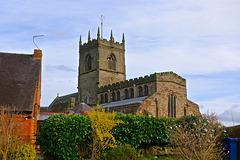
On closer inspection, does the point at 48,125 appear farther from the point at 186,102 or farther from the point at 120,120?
the point at 186,102

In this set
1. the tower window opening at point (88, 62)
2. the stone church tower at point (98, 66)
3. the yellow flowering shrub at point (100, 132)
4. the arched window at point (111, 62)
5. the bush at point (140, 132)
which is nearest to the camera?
the yellow flowering shrub at point (100, 132)

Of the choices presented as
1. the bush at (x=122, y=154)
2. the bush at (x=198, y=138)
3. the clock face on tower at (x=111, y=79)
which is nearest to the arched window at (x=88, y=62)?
the clock face on tower at (x=111, y=79)

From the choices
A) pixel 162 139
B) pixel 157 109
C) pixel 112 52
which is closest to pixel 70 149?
pixel 162 139

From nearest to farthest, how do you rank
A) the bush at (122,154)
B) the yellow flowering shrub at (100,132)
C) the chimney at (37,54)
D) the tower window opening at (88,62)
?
the bush at (122,154) < the yellow flowering shrub at (100,132) < the chimney at (37,54) < the tower window opening at (88,62)

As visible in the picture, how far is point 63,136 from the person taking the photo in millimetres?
16594

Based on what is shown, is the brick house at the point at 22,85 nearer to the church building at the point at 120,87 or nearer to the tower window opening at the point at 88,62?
the church building at the point at 120,87

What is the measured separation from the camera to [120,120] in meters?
18.3

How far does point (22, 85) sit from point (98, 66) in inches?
1617

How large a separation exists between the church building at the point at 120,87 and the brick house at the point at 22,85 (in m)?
19.7

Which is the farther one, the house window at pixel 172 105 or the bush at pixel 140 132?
the house window at pixel 172 105

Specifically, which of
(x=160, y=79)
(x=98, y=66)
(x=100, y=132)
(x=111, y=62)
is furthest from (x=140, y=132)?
(x=111, y=62)

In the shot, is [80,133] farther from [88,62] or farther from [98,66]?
[88,62]

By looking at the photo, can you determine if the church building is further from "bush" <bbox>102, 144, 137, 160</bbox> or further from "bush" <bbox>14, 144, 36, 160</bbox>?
"bush" <bbox>14, 144, 36, 160</bbox>

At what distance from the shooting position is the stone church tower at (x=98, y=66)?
205 ft
